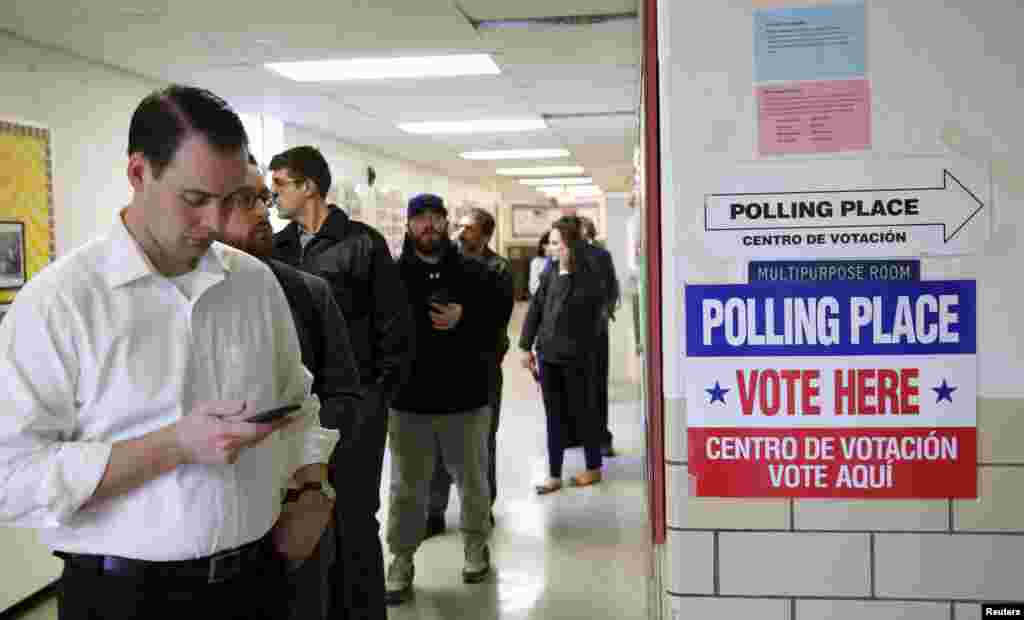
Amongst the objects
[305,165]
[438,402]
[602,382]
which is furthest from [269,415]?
[602,382]

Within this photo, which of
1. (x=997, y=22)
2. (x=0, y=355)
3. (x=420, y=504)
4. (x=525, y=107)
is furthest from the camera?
(x=525, y=107)

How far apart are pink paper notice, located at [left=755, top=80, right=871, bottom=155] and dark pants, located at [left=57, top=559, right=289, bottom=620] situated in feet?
3.76

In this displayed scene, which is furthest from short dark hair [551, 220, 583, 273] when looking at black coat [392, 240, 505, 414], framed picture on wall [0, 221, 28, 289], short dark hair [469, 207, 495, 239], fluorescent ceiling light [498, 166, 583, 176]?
fluorescent ceiling light [498, 166, 583, 176]

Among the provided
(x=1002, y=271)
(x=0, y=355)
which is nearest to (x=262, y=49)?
(x=0, y=355)

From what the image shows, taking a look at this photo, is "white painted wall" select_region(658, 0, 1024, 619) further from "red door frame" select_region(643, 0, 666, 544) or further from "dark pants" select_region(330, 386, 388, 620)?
"dark pants" select_region(330, 386, 388, 620)

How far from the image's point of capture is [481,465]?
3.95 meters

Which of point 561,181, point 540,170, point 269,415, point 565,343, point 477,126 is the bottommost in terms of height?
point 565,343

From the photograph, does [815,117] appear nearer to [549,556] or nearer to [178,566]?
[178,566]

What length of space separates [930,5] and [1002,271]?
44 centimetres

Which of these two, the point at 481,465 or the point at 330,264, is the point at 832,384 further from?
the point at 481,465

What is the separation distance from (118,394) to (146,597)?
0.32m

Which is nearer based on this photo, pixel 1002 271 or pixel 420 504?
pixel 1002 271

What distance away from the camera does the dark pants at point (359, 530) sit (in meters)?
2.72

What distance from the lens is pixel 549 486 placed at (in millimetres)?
5457
